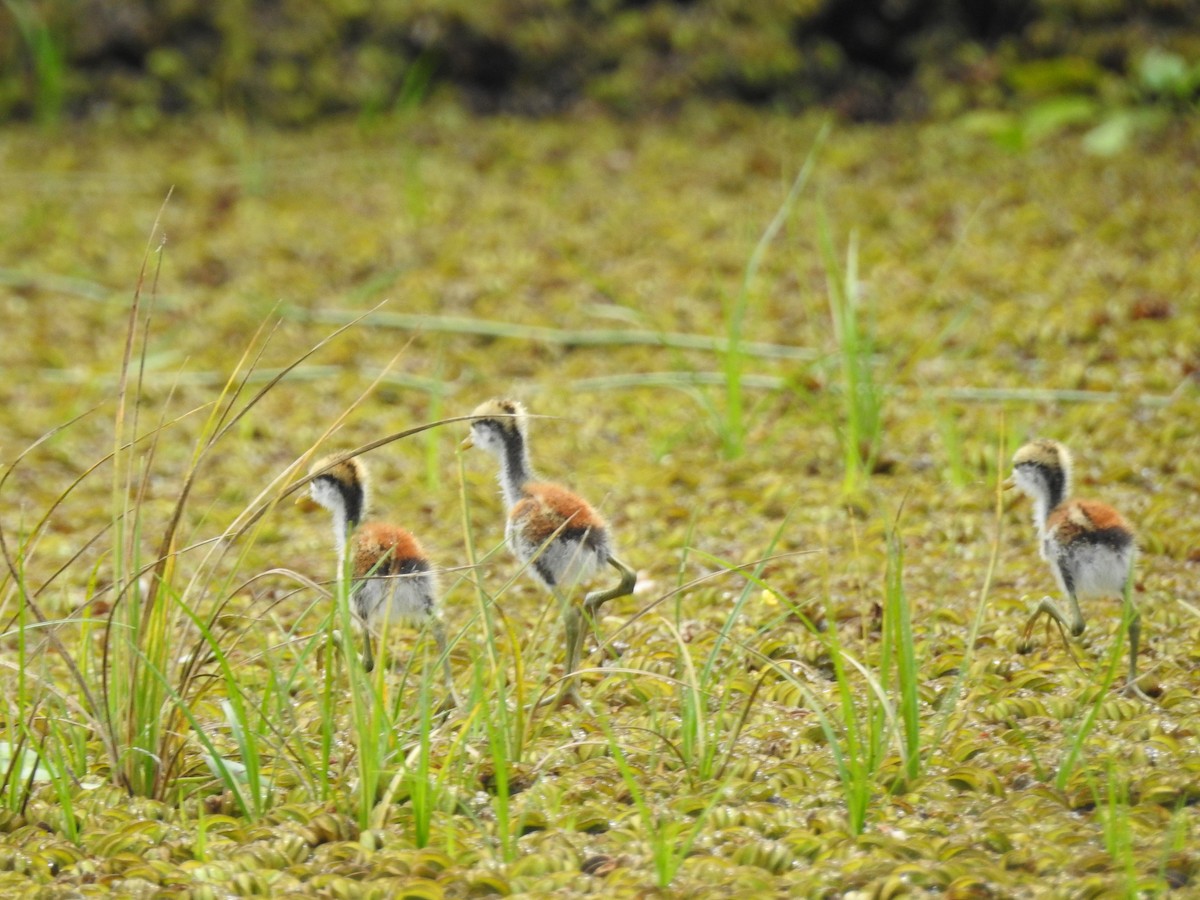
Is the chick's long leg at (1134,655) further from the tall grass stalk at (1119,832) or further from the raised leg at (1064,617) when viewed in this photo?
the tall grass stalk at (1119,832)

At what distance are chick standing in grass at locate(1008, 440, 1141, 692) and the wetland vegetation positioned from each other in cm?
11

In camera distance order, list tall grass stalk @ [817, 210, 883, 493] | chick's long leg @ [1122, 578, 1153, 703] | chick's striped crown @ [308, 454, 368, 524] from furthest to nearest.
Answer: tall grass stalk @ [817, 210, 883, 493] < chick's striped crown @ [308, 454, 368, 524] < chick's long leg @ [1122, 578, 1153, 703]

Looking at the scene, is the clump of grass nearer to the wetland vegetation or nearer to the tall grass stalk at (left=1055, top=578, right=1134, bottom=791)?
the wetland vegetation

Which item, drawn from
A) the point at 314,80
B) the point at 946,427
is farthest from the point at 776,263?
the point at 314,80

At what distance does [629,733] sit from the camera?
2.63 m

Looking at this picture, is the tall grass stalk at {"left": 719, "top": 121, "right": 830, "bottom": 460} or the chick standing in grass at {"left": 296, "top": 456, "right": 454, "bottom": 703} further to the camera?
the tall grass stalk at {"left": 719, "top": 121, "right": 830, "bottom": 460}

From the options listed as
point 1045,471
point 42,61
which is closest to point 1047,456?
point 1045,471

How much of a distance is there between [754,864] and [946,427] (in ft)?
6.55

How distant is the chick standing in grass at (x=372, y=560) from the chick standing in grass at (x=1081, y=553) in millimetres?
1201

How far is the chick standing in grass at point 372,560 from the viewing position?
8.97ft

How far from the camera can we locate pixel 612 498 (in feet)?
13.4

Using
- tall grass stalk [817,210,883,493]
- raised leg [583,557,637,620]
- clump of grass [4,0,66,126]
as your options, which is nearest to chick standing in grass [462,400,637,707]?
raised leg [583,557,637,620]

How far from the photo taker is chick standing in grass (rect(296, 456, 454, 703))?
2734 mm

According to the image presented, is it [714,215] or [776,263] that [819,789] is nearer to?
[776,263]
